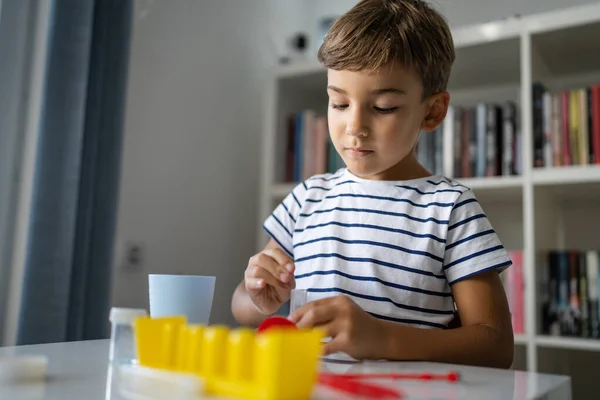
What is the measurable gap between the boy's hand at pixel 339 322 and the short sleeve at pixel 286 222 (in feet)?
1.41

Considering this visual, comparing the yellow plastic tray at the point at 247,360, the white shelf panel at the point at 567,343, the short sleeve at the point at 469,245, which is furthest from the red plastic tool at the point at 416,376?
the white shelf panel at the point at 567,343

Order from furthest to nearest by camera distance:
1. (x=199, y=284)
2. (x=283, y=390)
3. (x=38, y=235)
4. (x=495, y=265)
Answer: (x=38, y=235), (x=495, y=265), (x=199, y=284), (x=283, y=390)

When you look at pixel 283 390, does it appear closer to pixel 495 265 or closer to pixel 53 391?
pixel 53 391

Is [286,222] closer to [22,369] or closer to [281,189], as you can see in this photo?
[22,369]

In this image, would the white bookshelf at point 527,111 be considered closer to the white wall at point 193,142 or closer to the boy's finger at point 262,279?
the white wall at point 193,142

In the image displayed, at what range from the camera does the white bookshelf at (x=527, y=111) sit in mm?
1533

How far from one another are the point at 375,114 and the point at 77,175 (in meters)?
0.80

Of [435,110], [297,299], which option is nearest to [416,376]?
[297,299]

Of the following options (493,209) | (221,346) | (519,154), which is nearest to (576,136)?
(519,154)

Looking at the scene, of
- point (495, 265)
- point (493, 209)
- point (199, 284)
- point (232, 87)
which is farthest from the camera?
point (232, 87)

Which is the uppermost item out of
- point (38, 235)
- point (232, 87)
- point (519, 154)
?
point (232, 87)

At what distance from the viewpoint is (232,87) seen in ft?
6.80

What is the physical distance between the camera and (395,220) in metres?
0.88

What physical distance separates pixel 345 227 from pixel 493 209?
1.16m
